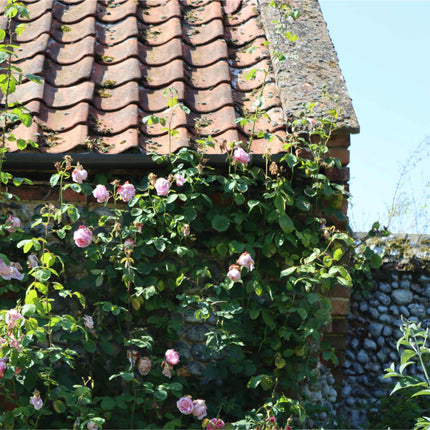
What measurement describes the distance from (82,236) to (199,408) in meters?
1.09

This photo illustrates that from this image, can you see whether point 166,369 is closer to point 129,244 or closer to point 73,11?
point 129,244

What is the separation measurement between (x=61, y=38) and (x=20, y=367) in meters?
2.51

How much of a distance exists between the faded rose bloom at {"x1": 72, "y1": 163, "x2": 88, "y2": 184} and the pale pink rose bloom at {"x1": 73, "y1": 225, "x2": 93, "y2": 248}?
25 centimetres

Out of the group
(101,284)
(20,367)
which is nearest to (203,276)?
(101,284)

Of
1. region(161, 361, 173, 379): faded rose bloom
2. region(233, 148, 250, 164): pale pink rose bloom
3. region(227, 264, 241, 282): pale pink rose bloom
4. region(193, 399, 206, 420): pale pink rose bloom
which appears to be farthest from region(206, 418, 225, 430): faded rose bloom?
region(233, 148, 250, 164): pale pink rose bloom

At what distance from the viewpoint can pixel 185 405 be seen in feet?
11.0

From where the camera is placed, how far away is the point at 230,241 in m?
3.77

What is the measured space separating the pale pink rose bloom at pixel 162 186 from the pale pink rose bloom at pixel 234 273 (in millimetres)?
547

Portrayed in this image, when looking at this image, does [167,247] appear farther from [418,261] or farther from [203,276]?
[418,261]

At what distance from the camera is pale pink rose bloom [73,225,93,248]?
341 cm

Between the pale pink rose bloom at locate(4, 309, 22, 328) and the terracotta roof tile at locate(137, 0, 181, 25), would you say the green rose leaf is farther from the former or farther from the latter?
the terracotta roof tile at locate(137, 0, 181, 25)

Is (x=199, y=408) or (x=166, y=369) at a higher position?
(x=166, y=369)

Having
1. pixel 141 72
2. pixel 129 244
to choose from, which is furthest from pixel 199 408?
pixel 141 72

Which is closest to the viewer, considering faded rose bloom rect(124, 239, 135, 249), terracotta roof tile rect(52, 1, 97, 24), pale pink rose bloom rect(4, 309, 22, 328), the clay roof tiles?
pale pink rose bloom rect(4, 309, 22, 328)
